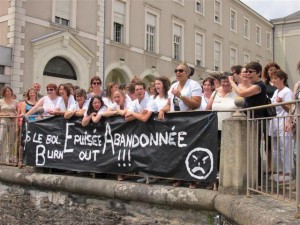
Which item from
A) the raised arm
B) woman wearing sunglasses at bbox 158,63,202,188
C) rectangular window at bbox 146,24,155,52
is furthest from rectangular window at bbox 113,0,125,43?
the raised arm

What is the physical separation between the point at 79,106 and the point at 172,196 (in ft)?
9.11

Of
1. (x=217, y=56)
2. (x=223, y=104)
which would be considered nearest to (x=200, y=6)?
(x=217, y=56)

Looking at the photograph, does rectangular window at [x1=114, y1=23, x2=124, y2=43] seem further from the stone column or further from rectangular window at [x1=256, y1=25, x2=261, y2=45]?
rectangular window at [x1=256, y1=25, x2=261, y2=45]

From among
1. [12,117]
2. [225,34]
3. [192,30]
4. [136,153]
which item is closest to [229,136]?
→ [136,153]

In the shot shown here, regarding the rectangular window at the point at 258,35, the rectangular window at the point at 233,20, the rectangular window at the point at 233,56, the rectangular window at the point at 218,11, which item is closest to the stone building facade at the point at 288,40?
the rectangular window at the point at 258,35

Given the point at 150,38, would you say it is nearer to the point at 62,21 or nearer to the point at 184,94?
the point at 62,21

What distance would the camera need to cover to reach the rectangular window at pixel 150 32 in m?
24.3

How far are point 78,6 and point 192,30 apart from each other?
11052 mm

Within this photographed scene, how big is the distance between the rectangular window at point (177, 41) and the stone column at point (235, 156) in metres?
21.9

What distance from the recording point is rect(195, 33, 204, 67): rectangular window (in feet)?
96.0

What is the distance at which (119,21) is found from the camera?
22.1 metres

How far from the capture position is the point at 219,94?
5.95 m

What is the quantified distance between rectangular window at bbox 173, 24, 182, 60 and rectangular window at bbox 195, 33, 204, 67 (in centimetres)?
232

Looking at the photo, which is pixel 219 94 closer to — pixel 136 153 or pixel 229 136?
pixel 229 136
